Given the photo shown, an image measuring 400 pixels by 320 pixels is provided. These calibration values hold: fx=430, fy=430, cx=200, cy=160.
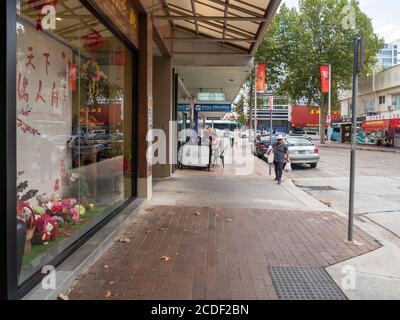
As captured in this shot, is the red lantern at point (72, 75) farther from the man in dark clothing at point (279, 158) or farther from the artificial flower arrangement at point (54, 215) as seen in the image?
the man in dark clothing at point (279, 158)

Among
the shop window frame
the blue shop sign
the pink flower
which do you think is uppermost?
the blue shop sign

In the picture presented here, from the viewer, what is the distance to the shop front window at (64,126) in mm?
4539

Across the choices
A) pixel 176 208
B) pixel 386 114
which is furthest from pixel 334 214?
pixel 386 114

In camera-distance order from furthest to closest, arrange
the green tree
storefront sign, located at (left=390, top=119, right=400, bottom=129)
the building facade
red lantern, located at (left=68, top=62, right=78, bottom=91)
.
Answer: the green tree < the building facade < storefront sign, located at (left=390, top=119, right=400, bottom=129) < red lantern, located at (left=68, top=62, right=78, bottom=91)

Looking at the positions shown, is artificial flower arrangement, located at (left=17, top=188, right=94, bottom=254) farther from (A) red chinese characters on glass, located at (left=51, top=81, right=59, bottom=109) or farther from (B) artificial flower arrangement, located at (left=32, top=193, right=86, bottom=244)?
(A) red chinese characters on glass, located at (left=51, top=81, right=59, bottom=109)

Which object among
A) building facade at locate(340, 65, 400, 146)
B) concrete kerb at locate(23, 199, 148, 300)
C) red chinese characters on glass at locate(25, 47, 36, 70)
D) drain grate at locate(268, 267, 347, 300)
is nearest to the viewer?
concrete kerb at locate(23, 199, 148, 300)

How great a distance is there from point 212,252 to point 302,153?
1548 centimetres

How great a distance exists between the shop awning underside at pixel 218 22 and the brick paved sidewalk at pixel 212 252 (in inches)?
167

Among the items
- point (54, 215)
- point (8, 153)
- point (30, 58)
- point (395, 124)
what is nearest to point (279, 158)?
point (54, 215)

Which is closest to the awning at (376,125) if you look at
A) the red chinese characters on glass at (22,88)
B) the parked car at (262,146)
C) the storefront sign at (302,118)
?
the parked car at (262,146)

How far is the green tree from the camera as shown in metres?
44.5

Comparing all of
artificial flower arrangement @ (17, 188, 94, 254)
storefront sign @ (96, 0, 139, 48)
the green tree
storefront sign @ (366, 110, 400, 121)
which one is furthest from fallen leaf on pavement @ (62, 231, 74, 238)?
storefront sign @ (366, 110, 400, 121)

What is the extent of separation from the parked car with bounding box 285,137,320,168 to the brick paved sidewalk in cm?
1180

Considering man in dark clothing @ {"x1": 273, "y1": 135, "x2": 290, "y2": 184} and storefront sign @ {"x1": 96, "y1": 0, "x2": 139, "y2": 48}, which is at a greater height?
storefront sign @ {"x1": 96, "y1": 0, "x2": 139, "y2": 48}
